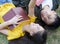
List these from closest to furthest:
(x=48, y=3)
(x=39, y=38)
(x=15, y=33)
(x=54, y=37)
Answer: (x=39, y=38) < (x=15, y=33) < (x=54, y=37) < (x=48, y=3)

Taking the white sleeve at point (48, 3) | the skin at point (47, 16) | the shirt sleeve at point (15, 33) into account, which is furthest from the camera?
the white sleeve at point (48, 3)

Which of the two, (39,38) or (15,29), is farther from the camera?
(15,29)

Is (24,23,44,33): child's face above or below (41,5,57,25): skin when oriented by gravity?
below

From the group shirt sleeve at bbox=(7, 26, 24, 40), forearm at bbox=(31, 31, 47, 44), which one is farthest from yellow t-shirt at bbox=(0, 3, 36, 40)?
forearm at bbox=(31, 31, 47, 44)

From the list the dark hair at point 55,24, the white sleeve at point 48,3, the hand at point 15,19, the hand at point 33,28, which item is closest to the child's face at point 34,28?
the hand at point 33,28

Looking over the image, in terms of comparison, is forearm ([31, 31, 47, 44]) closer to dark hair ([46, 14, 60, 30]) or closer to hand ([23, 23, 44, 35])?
hand ([23, 23, 44, 35])

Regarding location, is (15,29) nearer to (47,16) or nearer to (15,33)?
(15,33)

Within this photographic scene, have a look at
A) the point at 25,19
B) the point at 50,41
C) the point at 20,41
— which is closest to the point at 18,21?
the point at 25,19

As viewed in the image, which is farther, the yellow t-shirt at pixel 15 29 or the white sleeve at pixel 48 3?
the white sleeve at pixel 48 3

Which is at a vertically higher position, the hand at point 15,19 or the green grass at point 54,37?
the hand at point 15,19

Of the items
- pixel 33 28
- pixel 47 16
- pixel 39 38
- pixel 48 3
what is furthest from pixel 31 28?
pixel 48 3

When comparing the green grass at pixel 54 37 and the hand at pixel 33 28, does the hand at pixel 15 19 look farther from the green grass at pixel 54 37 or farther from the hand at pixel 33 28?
the green grass at pixel 54 37

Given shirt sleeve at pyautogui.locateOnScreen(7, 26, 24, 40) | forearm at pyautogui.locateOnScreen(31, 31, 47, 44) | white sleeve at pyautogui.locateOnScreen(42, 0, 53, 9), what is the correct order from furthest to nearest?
white sleeve at pyautogui.locateOnScreen(42, 0, 53, 9) → shirt sleeve at pyautogui.locateOnScreen(7, 26, 24, 40) → forearm at pyautogui.locateOnScreen(31, 31, 47, 44)

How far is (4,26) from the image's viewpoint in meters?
2.12
